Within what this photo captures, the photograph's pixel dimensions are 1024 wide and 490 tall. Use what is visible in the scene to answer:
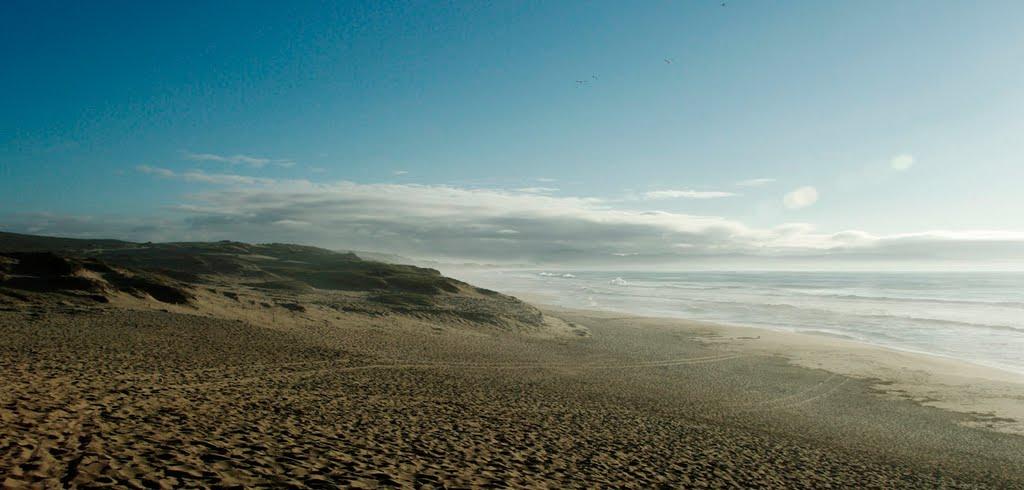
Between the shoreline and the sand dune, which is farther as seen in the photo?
the shoreline

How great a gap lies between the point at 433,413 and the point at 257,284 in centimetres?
4541

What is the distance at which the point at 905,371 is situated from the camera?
28609mm

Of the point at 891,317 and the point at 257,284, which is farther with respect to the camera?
the point at 891,317

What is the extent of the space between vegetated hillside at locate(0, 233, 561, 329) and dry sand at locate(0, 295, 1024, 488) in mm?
3404

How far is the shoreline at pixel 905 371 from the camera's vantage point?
71.3 feet

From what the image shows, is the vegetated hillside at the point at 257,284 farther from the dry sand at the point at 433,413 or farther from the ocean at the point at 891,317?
the ocean at the point at 891,317

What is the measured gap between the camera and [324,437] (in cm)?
1070

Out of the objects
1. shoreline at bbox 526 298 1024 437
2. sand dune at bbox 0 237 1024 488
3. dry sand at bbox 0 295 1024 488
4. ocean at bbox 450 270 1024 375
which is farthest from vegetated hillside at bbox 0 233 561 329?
ocean at bbox 450 270 1024 375

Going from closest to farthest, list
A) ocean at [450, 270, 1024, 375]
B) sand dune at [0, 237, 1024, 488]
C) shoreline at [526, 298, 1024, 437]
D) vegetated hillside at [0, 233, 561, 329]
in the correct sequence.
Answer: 1. sand dune at [0, 237, 1024, 488]
2. shoreline at [526, 298, 1024, 437]
3. vegetated hillside at [0, 233, 561, 329]
4. ocean at [450, 270, 1024, 375]

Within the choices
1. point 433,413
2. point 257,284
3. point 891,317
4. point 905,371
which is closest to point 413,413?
point 433,413

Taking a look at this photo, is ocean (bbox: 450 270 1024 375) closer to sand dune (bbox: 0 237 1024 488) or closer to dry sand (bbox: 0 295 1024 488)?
dry sand (bbox: 0 295 1024 488)

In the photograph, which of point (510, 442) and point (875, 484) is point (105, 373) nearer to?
point (510, 442)

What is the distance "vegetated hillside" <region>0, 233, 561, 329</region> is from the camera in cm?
3094

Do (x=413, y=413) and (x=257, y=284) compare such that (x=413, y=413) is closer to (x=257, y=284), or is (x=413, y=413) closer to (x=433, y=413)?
(x=433, y=413)
